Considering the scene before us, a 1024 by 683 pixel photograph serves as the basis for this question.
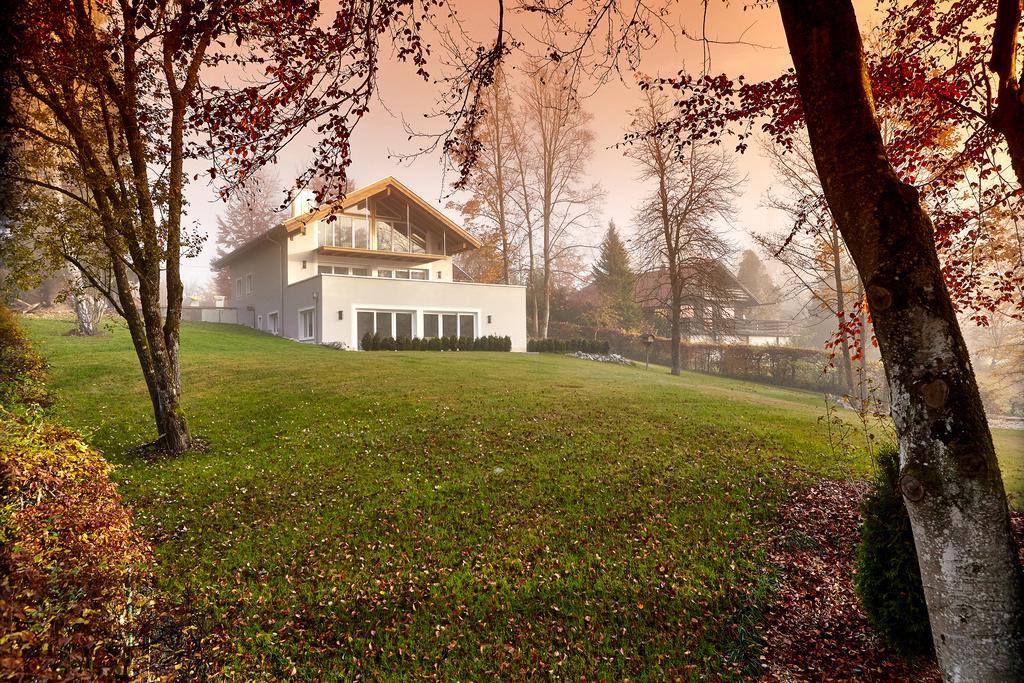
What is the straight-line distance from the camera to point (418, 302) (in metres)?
23.6

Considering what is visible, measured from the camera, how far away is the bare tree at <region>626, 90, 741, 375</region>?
21.6m

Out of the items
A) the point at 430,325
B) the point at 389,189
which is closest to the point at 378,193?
the point at 389,189

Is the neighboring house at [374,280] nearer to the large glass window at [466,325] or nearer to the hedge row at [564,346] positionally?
the large glass window at [466,325]

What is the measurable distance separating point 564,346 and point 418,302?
8.41m

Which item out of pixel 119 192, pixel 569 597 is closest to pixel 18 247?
pixel 119 192

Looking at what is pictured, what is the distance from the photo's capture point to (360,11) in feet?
17.8

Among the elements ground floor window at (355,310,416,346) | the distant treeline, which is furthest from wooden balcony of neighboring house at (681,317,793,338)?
ground floor window at (355,310,416,346)

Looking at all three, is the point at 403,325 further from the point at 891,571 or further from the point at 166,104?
the point at 891,571

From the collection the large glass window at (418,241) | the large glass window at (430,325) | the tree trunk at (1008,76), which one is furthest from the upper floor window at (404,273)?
the tree trunk at (1008,76)

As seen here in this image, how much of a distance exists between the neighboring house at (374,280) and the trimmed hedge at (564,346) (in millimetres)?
916

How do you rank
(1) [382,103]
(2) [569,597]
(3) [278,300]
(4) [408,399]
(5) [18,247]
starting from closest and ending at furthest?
1. (2) [569,597]
2. (1) [382,103]
3. (5) [18,247]
4. (4) [408,399]
5. (3) [278,300]

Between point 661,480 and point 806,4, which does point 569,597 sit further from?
point 806,4

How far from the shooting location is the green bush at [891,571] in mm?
3539

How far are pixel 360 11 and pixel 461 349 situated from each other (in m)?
18.8
